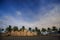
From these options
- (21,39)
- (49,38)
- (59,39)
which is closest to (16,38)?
(21,39)

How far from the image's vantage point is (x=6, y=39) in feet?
28.5

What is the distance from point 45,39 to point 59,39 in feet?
3.84

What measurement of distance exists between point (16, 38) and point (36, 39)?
1.67 meters

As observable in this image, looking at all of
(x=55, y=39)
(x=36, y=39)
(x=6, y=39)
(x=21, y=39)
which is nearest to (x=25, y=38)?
(x=21, y=39)

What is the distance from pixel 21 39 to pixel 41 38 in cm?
164

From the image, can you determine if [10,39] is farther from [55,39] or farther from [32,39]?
[55,39]

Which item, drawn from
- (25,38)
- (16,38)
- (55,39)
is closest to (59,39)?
(55,39)

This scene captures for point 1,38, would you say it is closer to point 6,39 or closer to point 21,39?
point 6,39

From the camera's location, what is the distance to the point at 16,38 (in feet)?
29.0

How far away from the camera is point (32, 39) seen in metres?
8.78

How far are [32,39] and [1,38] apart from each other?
2.55 metres

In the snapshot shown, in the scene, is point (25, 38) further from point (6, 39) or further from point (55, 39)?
point (55, 39)

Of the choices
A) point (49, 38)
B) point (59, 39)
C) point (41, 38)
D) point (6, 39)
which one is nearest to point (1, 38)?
point (6, 39)

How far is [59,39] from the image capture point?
8711 millimetres
